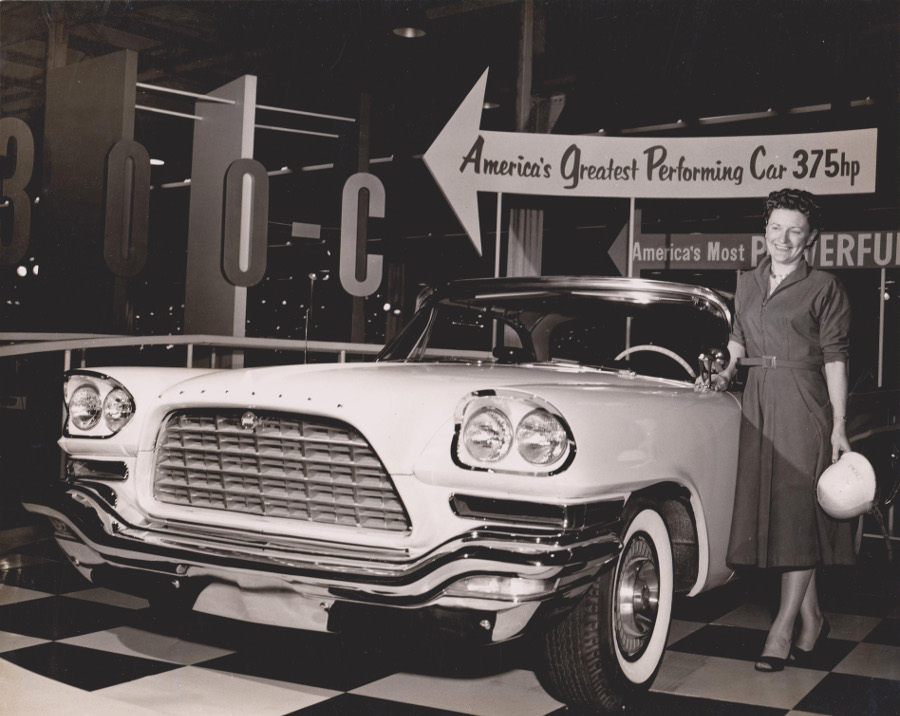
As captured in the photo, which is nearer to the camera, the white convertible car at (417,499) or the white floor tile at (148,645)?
the white convertible car at (417,499)

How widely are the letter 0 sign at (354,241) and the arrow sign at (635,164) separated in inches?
38.4

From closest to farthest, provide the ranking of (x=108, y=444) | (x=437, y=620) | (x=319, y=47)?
1. (x=437, y=620)
2. (x=108, y=444)
3. (x=319, y=47)

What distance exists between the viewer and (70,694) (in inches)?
89.8

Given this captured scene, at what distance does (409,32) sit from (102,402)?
4.60 meters

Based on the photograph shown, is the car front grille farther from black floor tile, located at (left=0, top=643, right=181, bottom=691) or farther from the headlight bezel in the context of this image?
black floor tile, located at (left=0, top=643, right=181, bottom=691)

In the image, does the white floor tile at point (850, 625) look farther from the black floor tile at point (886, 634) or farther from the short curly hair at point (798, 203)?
the short curly hair at point (798, 203)

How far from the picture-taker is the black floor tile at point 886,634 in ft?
10.4

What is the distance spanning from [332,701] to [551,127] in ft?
15.4

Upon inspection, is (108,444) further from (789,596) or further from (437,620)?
(789,596)

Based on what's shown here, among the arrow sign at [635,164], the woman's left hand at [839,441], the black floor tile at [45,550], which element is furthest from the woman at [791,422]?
the black floor tile at [45,550]

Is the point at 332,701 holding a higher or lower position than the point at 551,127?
lower

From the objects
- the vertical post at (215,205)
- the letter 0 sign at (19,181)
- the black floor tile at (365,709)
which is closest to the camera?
the black floor tile at (365,709)

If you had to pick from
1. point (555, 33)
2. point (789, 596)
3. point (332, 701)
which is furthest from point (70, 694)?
point (555, 33)

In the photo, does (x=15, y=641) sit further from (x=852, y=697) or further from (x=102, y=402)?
(x=852, y=697)
